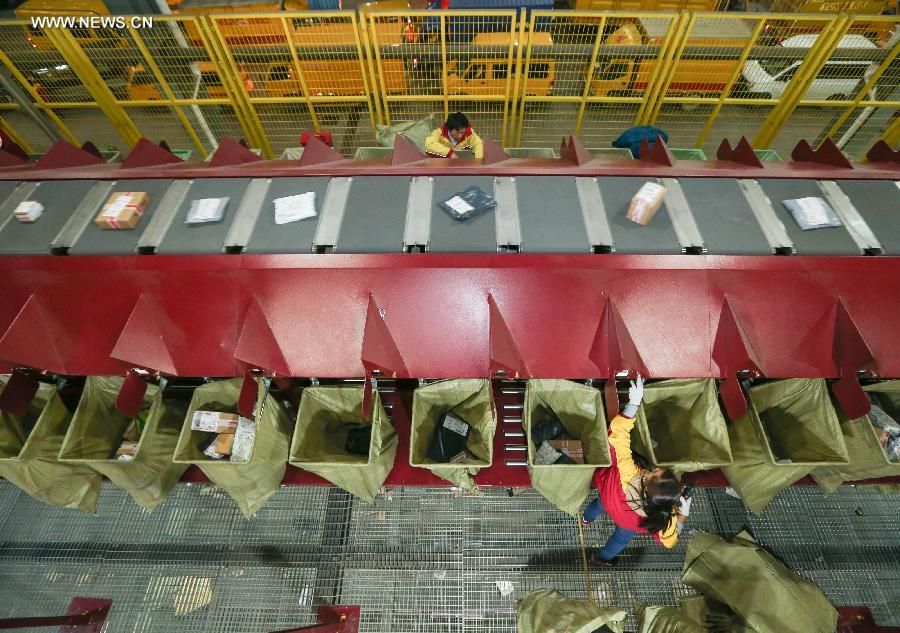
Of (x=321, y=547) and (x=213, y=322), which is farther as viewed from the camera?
(x=321, y=547)

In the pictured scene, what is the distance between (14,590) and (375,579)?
2627mm

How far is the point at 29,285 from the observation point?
287 cm

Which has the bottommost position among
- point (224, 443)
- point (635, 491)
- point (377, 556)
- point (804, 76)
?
point (377, 556)

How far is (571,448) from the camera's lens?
3.07 meters

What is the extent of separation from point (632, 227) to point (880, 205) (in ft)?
5.59

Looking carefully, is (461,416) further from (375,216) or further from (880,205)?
(880,205)

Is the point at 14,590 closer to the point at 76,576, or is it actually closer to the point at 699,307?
the point at 76,576

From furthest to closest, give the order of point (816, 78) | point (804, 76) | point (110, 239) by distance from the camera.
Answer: point (816, 78)
point (804, 76)
point (110, 239)

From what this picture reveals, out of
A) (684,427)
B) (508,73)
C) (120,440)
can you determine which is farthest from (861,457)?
(120,440)

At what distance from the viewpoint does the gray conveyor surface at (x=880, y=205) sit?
9.43 ft

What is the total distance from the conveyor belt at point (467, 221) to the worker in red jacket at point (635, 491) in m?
1.06

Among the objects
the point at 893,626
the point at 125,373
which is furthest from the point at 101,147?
the point at 893,626

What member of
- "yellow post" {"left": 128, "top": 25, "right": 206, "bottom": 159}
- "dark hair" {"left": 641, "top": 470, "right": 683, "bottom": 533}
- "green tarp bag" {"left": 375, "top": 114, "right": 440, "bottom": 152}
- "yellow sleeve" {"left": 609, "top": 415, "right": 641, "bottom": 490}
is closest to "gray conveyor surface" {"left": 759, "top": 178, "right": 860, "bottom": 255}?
"yellow sleeve" {"left": 609, "top": 415, "right": 641, "bottom": 490}

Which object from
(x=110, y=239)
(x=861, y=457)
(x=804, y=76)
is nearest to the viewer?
(x=861, y=457)
